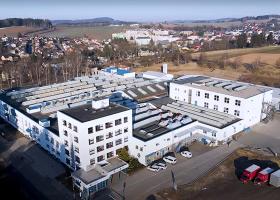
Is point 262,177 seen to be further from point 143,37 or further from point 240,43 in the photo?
point 143,37

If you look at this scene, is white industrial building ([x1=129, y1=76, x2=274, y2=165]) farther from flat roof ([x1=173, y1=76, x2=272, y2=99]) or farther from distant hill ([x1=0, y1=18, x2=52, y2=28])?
distant hill ([x1=0, y1=18, x2=52, y2=28])

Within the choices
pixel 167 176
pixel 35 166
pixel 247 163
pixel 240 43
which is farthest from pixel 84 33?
pixel 167 176

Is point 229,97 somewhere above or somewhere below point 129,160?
above

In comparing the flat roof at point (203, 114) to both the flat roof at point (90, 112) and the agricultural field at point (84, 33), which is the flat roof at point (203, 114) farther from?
the agricultural field at point (84, 33)

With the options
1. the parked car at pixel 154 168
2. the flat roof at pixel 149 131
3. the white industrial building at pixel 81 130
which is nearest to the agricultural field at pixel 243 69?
the white industrial building at pixel 81 130

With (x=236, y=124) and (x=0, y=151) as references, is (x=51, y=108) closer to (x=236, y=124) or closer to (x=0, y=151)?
(x=0, y=151)
